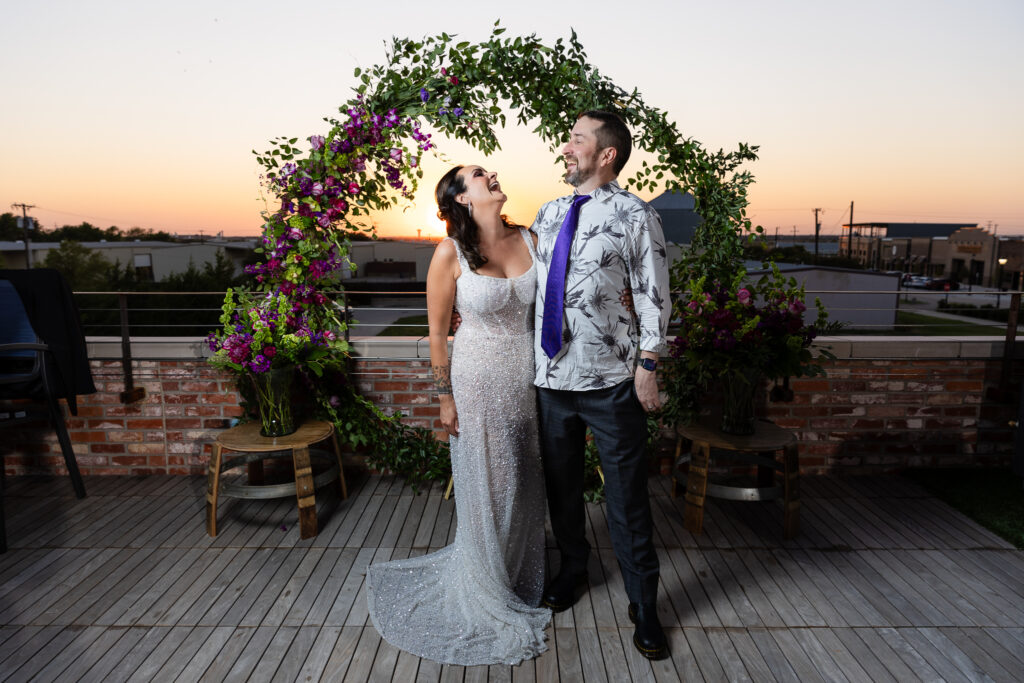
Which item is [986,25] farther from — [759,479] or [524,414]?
[524,414]

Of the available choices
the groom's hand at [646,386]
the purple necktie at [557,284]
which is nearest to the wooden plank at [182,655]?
the purple necktie at [557,284]

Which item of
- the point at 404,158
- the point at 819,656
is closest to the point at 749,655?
the point at 819,656

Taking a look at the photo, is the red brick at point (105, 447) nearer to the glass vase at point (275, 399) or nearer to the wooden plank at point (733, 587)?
the glass vase at point (275, 399)

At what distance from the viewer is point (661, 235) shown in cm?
183

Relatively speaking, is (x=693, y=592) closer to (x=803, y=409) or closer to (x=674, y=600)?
(x=674, y=600)

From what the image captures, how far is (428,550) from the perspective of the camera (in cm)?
266

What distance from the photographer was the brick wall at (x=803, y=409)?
3.46 meters

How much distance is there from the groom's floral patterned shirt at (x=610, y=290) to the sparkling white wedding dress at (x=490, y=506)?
0.17 metres

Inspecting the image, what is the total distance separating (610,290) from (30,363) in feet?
10.6

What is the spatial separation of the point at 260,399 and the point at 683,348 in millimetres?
2112

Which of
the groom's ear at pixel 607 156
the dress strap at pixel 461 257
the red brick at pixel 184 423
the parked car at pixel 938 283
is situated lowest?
the parked car at pixel 938 283

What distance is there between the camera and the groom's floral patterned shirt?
5.89ft

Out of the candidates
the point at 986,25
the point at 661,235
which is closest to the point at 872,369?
the point at 661,235

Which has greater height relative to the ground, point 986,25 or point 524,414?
point 986,25
